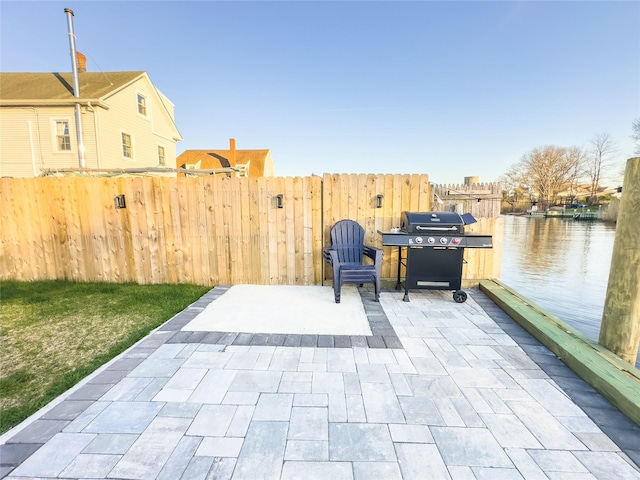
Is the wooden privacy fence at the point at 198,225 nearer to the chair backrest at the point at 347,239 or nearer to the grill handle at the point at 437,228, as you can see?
the chair backrest at the point at 347,239

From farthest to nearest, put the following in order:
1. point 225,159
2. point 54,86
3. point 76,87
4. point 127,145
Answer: point 225,159, point 127,145, point 54,86, point 76,87

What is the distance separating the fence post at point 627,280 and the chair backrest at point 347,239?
99.1 inches

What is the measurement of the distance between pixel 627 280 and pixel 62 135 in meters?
14.3

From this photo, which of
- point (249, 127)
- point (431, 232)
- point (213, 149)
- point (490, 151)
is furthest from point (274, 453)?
point (213, 149)

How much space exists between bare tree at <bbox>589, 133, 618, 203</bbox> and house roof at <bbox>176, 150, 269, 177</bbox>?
32.7 metres

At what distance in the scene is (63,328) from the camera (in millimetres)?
2766

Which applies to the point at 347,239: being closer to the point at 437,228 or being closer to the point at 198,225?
the point at 437,228

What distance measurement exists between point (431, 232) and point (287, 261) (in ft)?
6.89

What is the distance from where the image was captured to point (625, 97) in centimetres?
868

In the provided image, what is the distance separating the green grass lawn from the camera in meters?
1.86

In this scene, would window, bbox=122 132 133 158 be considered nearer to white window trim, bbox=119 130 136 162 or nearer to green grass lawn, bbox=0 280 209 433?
white window trim, bbox=119 130 136 162

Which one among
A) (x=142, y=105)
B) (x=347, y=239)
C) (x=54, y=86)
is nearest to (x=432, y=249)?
(x=347, y=239)

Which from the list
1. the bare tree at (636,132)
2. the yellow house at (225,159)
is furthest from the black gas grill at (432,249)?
the bare tree at (636,132)

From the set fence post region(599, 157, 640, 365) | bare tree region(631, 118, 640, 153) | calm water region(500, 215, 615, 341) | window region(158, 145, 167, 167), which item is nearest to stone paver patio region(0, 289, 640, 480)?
fence post region(599, 157, 640, 365)
